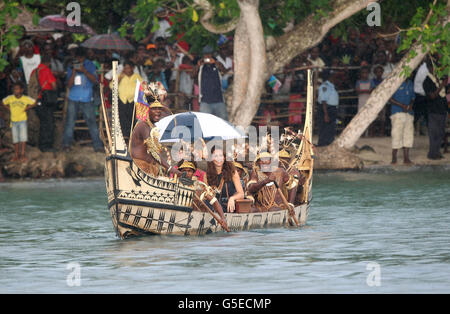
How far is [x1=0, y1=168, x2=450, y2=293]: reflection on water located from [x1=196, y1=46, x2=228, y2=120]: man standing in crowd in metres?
3.78

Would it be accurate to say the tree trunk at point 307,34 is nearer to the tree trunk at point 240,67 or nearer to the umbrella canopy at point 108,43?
the tree trunk at point 240,67

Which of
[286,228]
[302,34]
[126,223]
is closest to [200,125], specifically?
[286,228]

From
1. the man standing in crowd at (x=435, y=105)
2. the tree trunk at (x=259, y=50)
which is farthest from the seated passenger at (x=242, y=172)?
the man standing in crowd at (x=435, y=105)

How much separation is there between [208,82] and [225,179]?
8553 mm

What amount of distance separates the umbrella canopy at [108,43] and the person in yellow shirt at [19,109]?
68.8 inches

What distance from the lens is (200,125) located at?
21734 millimetres

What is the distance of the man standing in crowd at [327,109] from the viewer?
28.9 meters

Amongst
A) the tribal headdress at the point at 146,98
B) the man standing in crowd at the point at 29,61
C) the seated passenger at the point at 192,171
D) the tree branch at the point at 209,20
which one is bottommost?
the seated passenger at the point at 192,171

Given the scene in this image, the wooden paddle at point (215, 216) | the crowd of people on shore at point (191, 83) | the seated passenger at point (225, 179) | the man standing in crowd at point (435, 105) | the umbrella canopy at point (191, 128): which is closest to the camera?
the wooden paddle at point (215, 216)

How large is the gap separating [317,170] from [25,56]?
283 inches

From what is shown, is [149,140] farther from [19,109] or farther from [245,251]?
[19,109]

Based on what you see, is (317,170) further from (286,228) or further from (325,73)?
(286,228)

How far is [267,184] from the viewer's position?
19.1 m
